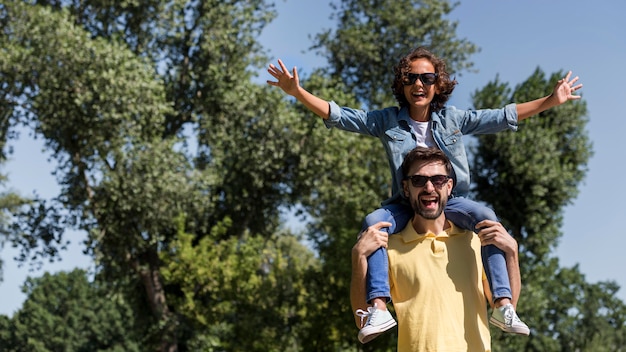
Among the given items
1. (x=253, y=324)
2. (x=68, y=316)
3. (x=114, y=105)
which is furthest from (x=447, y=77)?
(x=68, y=316)

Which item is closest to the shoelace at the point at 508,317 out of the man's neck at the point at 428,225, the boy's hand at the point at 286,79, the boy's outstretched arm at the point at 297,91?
the man's neck at the point at 428,225

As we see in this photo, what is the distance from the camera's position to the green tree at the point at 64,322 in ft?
208

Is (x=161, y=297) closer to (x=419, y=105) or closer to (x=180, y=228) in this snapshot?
(x=180, y=228)

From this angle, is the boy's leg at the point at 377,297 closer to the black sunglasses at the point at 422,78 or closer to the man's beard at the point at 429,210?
the man's beard at the point at 429,210

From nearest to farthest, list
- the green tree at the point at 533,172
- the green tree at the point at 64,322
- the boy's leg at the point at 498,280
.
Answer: the boy's leg at the point at 498,280, the green tree at the point at 533,172, the green tree at the point at 64,322

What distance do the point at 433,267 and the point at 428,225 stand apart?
29 cm

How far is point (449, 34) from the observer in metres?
28.6

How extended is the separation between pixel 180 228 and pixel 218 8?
6513 millimetres

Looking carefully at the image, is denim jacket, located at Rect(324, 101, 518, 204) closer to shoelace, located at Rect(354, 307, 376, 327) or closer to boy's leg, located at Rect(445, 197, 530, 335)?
boy's leg, located at Rect(445, 197, 530, 335)

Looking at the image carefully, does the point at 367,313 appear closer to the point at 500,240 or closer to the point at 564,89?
the point at 500,240

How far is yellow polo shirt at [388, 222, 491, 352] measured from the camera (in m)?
5.12

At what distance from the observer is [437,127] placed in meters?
5.90

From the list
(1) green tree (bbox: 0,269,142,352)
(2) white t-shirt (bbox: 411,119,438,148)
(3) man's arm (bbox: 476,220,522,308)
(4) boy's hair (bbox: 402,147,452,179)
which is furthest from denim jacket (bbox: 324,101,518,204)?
(1) green tree (bbox: 0,269,142,352)

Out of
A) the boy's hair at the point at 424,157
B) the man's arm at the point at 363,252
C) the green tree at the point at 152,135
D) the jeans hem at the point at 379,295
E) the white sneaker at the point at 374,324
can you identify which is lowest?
the white sneaker at the point at 374,324
